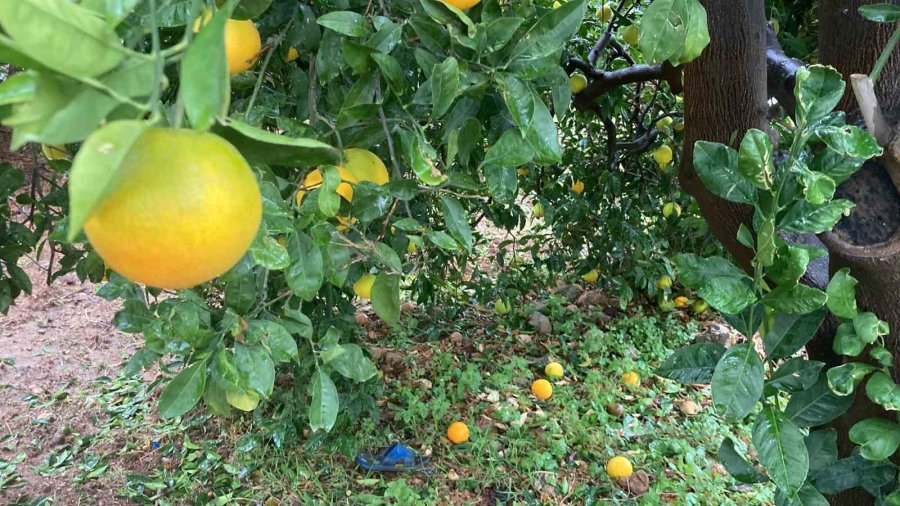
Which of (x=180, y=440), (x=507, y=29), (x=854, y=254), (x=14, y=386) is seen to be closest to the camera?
(x=507, y=29)

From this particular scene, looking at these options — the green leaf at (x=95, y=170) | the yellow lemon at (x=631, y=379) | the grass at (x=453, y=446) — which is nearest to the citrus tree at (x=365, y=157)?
the green leaf at (x=95, y=170)

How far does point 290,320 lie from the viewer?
43.1 inches

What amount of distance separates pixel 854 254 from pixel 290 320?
1023mm

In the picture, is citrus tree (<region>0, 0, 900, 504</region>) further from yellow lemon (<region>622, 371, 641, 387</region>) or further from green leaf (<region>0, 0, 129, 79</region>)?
yellow lemon (<region>622, 371, 641, 387</region>)

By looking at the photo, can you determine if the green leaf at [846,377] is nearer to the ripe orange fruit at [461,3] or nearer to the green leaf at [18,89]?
the ripe orange fruit at [461,3]

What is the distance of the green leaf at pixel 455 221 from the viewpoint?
100cm

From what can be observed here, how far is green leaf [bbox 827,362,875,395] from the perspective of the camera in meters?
1.00

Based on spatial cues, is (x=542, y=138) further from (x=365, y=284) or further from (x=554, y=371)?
(x=554, y=371)

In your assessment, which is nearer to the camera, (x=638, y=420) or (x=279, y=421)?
(x=279, y=421)

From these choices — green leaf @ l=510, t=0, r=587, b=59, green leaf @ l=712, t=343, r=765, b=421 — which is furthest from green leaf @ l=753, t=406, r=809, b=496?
green leaf @ l=510, t=0, r=587, b=59

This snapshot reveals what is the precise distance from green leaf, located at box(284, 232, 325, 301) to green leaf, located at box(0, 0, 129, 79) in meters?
0.53

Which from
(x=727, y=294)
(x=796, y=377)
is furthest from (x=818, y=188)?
(x=796, y=377)

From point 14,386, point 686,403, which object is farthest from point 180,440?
point 686,403

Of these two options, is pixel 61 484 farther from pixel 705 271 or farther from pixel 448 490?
pixel 705 271
